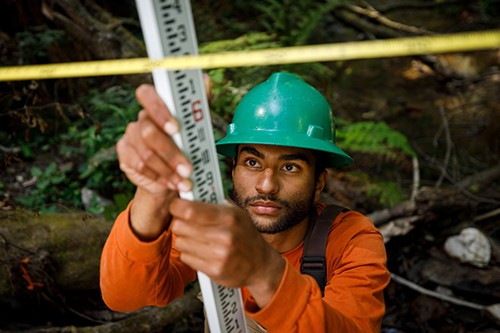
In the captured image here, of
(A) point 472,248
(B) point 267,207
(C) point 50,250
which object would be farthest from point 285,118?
(A) point 472,248

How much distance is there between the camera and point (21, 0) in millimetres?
4508

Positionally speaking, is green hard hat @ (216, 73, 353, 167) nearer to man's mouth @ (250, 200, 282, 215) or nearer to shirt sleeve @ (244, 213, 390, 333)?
man's mouth @ (250, 200, 282, 215)

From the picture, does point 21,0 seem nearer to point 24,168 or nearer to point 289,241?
point 24,168

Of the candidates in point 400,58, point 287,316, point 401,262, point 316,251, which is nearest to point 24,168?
point 316,251

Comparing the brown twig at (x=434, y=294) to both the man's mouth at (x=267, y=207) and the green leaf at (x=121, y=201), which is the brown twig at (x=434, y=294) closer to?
the man's mouth at (x=267, y=207)

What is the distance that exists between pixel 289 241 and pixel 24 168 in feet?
12.5

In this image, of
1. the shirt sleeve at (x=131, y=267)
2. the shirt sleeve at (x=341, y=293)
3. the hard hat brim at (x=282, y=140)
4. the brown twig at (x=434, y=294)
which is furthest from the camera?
the brown twig at (x=434, y=294)

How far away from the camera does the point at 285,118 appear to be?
2135mm

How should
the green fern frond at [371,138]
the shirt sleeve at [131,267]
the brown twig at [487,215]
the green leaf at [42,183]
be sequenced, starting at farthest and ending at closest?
1. the green fern frond at [371,138]
2. the brown twig at [487,215]
3. the green leaf at [42,183]
4. the shirt sleeve at [131,267]

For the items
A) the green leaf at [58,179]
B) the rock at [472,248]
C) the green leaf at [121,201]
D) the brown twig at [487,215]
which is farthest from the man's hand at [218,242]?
the brown twig at [487,215]

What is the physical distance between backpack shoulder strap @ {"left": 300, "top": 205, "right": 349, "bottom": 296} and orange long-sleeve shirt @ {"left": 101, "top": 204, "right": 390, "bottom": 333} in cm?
8

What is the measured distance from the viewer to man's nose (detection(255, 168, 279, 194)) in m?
2.03

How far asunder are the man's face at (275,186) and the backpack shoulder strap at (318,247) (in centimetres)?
17

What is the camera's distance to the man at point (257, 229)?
3.32 ft
